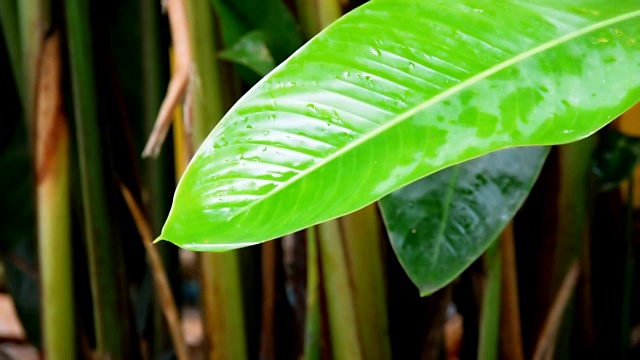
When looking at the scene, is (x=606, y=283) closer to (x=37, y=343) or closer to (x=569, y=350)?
(x=569, y=350)

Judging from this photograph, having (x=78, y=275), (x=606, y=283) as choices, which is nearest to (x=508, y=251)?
(x=606, y=283)

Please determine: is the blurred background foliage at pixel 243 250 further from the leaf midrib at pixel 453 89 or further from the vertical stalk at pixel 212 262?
the leaf midrib at pixel 453 89

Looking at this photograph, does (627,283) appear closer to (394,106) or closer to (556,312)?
(556,312)

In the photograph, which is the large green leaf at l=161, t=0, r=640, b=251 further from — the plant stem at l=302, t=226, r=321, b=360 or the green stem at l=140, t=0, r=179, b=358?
the green stem at l=140, t=0, r=179, b=358

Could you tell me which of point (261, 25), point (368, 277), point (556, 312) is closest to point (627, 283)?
point (556, 312)

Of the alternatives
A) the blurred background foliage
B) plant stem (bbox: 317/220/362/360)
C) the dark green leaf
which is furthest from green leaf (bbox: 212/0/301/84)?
the dark green leaf

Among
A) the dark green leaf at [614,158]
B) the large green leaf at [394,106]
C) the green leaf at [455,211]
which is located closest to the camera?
the large green leaf at [394,106]

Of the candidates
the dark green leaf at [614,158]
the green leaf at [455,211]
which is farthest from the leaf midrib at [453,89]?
the dark green leaf at [614,158]
